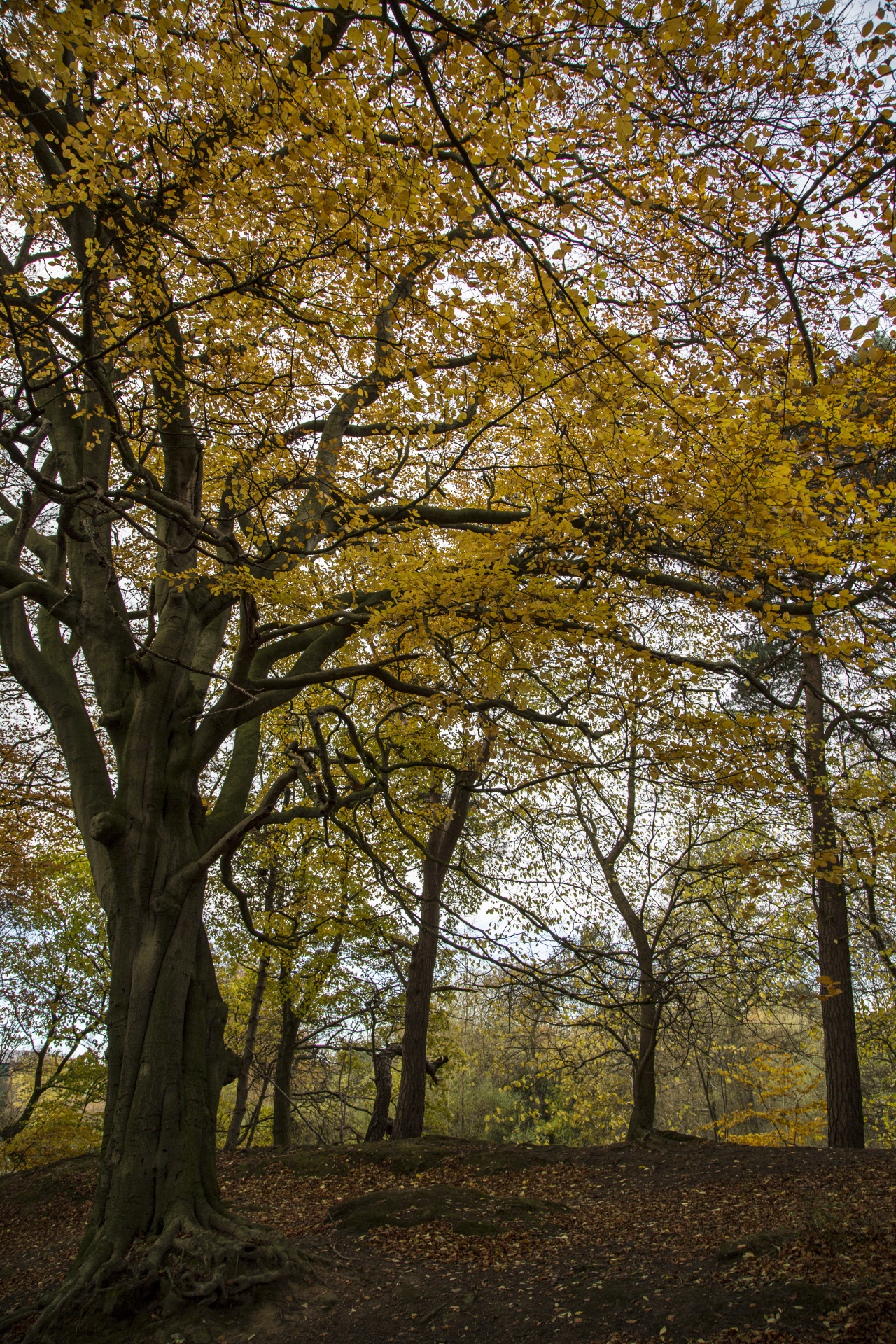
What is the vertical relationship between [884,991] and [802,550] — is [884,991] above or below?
below

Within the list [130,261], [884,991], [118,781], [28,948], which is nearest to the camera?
[130,261]

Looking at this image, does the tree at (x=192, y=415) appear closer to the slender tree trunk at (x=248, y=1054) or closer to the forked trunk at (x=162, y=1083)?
the forked trunk at (x=162, y=1083)

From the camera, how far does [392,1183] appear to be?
297 inches

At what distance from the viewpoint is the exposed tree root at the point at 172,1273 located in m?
4.06

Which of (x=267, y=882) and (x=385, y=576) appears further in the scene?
(x=267, y=882)

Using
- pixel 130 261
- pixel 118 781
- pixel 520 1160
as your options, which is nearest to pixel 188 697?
pixel 118 781

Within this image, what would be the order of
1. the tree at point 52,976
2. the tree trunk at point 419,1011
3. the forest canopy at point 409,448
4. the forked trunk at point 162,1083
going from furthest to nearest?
the tree at point 52,976
the tree trunk at point 419,1011
the forked trunk at point 162,1083
the forest canopy at point 409,448

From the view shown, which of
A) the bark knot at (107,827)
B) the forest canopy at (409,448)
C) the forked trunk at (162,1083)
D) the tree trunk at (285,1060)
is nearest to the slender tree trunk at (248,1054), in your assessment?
the tree trunk at (285,1060)

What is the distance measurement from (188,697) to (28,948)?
1129 cm

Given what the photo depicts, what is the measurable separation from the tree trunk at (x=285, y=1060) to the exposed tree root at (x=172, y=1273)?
777 cm

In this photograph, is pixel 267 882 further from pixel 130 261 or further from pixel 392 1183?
pixel 130 261

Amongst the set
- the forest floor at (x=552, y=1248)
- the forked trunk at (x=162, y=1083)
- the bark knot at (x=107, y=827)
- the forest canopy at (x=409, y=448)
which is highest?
the forest canopy at (x=409, y=448)

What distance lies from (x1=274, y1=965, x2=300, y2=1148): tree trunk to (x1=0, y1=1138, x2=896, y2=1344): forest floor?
161 inches

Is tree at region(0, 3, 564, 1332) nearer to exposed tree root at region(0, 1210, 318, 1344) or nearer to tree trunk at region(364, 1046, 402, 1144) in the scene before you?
exposed tree root at region(0, 1210, 318, 1344)
